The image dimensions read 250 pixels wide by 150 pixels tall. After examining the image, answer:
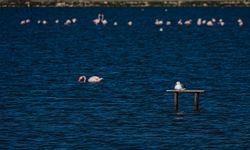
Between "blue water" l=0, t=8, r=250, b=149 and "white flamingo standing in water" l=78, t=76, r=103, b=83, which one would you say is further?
"white flamingo standing in water" l=78, t=76, r=103, b=83

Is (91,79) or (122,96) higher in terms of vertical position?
(122,96)

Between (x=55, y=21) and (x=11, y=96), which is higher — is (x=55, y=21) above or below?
below

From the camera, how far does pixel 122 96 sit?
6531 cm

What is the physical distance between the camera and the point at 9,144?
4953cm

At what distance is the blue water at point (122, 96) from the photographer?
2023 inches

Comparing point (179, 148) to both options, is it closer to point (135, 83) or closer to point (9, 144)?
point (9, 144)

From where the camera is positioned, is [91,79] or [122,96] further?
[91,79]

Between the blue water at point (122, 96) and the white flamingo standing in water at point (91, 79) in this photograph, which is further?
the white flamingo standing in water at point (91, 79)

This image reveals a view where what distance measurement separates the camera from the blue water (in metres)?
51.4

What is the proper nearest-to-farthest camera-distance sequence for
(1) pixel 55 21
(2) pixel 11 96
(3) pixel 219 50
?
(2) pixel 11 96
(3) pixel 219 50
(1) pixel 55 21

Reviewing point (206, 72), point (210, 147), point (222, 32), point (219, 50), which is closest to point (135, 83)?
point (206, 72)

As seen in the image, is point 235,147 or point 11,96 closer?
point 235,147

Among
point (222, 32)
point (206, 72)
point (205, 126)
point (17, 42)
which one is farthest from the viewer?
point (222, 32)

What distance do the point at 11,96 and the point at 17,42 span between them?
184 feet
